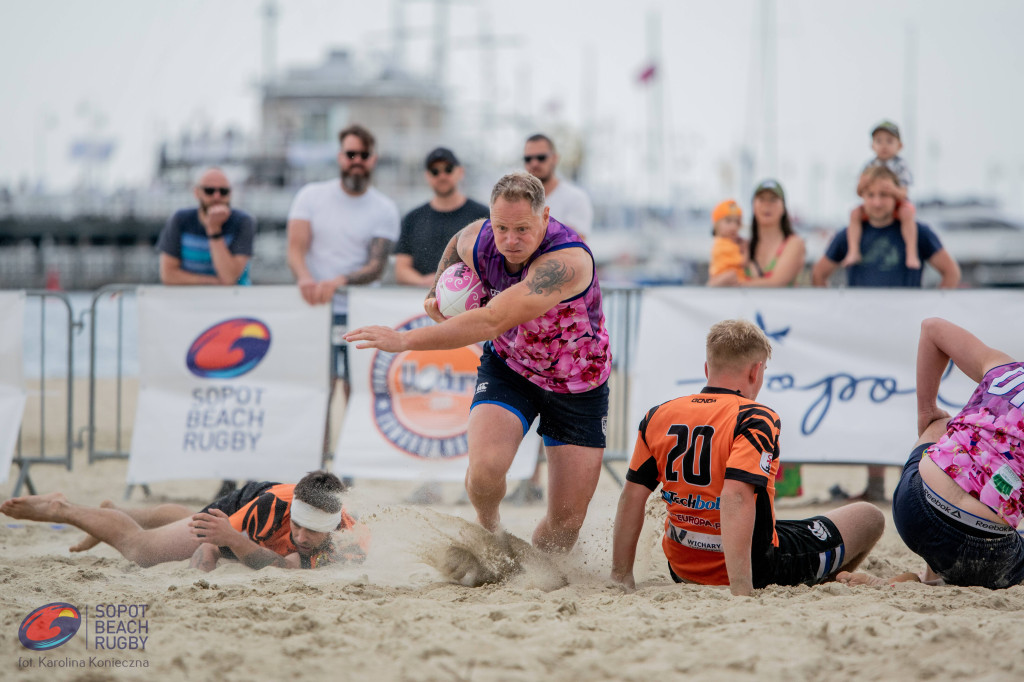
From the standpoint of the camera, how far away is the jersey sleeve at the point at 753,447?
337 cm

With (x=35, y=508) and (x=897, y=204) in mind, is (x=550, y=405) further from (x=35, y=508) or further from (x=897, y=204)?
(x=897, y=204)

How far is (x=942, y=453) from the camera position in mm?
3594

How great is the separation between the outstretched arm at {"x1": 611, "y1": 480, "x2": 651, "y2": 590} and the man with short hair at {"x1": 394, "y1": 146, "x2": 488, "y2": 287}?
321cm

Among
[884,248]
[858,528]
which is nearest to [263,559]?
[858,528]

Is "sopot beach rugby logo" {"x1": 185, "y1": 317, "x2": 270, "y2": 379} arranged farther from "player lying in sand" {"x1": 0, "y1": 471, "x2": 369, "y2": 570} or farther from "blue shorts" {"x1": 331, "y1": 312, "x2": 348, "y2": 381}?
"player lying in sand" {"x1": 0, "y1": 471, "x2": 369, "y2": 570}

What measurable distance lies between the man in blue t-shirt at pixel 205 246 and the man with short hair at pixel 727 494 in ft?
13.8

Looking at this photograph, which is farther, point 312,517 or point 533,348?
point 312,517

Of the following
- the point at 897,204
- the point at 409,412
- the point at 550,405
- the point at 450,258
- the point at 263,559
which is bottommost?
the point at 263,559

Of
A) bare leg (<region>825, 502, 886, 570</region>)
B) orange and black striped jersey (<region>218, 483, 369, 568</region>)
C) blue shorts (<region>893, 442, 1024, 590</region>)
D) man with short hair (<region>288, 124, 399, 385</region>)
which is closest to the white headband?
orange and black striped jersey (<region>218, 483, 369, 568</region>)

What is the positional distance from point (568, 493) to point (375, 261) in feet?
10.9

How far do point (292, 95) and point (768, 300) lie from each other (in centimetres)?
5771

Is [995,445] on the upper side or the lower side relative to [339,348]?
lower

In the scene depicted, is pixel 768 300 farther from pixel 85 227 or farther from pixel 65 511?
pixel 85 227

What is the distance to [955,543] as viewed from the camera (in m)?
3.58
